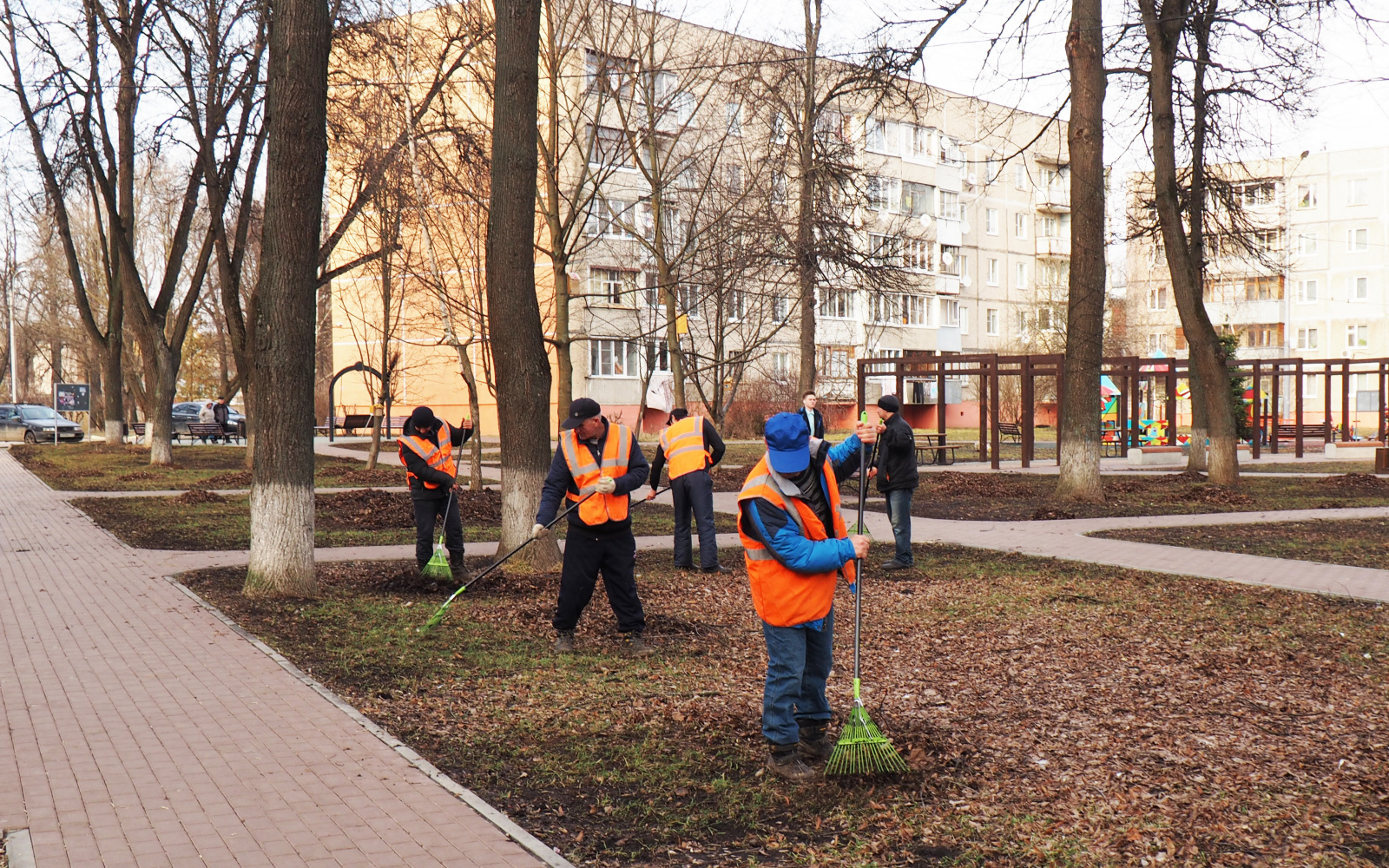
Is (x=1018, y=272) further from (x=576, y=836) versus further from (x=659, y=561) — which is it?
(x=576, y=836)

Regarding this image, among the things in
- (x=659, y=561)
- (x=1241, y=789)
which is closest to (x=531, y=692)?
(x=1241, y=789)

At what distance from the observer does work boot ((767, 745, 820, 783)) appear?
209 inches

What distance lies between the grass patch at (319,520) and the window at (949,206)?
151ft

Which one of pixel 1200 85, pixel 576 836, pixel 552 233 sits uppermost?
pixel 1200 85

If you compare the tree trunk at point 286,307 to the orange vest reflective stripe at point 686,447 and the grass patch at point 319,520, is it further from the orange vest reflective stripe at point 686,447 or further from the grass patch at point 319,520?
the grass patch at point 319,520

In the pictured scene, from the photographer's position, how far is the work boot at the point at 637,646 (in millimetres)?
7957

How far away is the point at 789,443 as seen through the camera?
513cm

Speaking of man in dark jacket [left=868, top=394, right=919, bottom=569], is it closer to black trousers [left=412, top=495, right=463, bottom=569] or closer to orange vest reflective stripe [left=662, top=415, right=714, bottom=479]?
orange vest reflective stripe [left=662, top=415, right=714, bottom=479]

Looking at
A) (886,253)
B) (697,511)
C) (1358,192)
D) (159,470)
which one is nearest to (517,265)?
(697,511)

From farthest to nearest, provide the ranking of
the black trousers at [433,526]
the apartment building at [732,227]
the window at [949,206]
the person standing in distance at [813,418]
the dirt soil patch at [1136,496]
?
the window at [949,206] → the apartment building at [732,227] → the dirt soil patch at [1136,496] → the black trousers at [433,526] → the person standing in distance at [813,418]

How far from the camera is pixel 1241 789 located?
508 cm

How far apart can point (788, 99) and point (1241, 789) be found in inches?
770

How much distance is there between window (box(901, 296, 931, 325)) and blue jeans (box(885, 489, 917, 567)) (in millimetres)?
47426

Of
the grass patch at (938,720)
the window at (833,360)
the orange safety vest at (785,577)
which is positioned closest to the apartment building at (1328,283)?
the window at (833,360)
